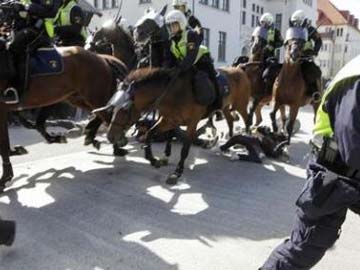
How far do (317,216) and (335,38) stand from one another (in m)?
75.8

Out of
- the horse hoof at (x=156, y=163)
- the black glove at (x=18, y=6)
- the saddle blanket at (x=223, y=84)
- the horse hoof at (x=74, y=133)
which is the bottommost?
the horse hoof at (x=74, y=133)

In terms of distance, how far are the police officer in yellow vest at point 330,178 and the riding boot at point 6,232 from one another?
84.1 inches

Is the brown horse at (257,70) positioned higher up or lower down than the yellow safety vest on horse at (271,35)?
lower down

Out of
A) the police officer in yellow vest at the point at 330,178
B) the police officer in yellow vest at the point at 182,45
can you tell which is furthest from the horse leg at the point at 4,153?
the police officer in yellow vest at the point at 330,178

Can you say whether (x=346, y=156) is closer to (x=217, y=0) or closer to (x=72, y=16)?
(x=72, y=16)

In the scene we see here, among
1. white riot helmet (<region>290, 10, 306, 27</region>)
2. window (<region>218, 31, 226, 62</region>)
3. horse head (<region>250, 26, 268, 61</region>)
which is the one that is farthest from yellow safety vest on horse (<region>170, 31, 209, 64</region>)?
window (<region>218, 31, 226, 62</region>)

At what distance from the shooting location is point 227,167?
24.1 feet

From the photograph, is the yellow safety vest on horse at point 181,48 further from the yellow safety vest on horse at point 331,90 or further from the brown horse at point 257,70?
the yellow safety vest on horse at point 331,90

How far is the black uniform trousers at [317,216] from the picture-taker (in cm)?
251

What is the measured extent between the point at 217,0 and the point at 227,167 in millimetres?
28608

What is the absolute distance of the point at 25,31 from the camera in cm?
584

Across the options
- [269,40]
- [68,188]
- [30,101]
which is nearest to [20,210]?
[68,188]

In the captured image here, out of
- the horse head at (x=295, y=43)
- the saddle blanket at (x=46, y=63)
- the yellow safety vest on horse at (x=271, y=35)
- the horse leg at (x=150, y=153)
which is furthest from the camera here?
the yellow safety vest on horse at (x=271, y=35)

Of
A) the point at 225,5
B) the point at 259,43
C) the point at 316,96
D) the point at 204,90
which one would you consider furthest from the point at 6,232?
the point at 225,5
